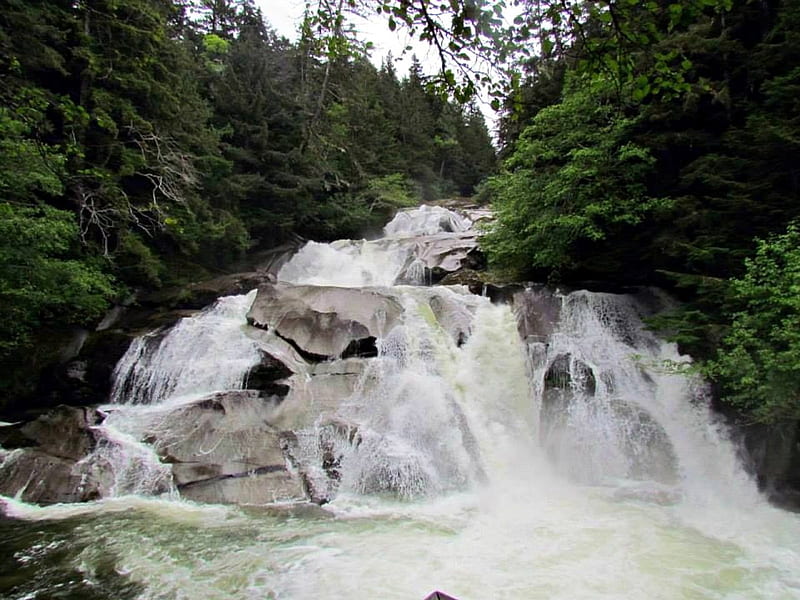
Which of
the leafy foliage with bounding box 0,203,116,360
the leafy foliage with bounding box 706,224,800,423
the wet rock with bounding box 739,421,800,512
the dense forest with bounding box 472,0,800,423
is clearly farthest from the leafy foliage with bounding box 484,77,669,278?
the leafy foliage with bounding box 0,203,116,360

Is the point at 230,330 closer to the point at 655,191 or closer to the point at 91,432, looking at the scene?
the point at 91,432

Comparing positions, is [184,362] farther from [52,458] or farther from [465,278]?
[465,278]

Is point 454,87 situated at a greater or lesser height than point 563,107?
lesser

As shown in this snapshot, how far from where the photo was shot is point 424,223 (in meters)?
22.9

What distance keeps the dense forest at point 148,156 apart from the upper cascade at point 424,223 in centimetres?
88

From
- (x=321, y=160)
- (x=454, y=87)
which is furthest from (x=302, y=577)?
(x=321, y=160)

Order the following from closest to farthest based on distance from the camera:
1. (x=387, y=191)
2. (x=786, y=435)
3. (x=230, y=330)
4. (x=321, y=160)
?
(x=786, y=435)
(x=230, y=330)
(x=321, y=160)
(x=387, y=191)

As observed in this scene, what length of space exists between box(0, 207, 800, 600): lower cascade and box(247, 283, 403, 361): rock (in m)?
0.05

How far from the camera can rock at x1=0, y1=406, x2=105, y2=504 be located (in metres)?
6.90

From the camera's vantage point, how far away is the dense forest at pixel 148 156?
337 inches

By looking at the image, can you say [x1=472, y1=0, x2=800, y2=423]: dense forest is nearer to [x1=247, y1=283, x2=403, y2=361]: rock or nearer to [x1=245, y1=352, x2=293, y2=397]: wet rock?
[x1=247, y1=283, x2=403, y2=361]: rock

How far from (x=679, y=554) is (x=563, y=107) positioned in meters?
8.85

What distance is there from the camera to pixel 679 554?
549 centimetres

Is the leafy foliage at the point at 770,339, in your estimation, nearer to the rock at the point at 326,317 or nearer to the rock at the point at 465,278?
the rock at the point at 326,317
